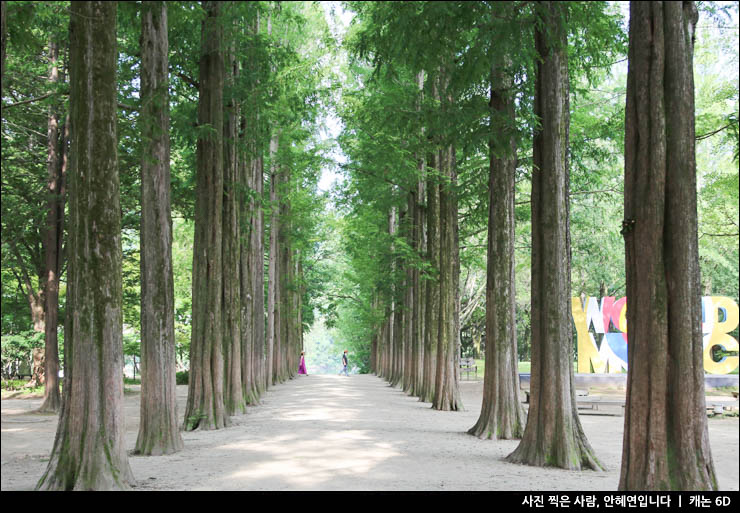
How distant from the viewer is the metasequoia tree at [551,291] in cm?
1023

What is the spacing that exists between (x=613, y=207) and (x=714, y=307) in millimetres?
9053

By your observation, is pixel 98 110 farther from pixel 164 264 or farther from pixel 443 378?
pixel 443 378

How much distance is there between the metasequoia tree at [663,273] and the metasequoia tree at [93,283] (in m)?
5.52

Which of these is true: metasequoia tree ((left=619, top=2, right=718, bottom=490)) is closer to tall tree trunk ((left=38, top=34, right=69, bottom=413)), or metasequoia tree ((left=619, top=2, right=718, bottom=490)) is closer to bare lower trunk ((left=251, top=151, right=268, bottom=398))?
tall tree trunk ((left=38, top=34, right=69, bottom=413))

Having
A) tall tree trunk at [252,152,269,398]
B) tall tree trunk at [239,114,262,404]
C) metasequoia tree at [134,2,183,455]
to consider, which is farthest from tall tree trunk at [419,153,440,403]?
metasequoia tree at [134,2,183,455]

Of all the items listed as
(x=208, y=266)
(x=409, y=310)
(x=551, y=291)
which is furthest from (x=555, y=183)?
(x=409, y=310)

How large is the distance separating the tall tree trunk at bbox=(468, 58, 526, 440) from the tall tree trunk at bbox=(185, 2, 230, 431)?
5.57m

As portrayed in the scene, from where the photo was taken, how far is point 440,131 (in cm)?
1123

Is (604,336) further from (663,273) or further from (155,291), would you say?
(663,273)

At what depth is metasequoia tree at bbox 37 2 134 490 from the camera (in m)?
7.84

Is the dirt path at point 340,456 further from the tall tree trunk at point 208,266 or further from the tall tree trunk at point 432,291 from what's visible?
the tall tree trunk at point 432,291

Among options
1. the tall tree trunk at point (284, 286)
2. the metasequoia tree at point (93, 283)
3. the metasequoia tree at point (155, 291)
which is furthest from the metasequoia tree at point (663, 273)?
the tall tree trunk at point (284, 286)

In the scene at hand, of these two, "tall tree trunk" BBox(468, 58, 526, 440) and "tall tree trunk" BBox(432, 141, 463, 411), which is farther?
"tall tree trunk" BBox(432, 141, 463, 411)

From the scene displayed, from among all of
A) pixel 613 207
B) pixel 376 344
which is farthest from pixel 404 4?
pixel 376 344
